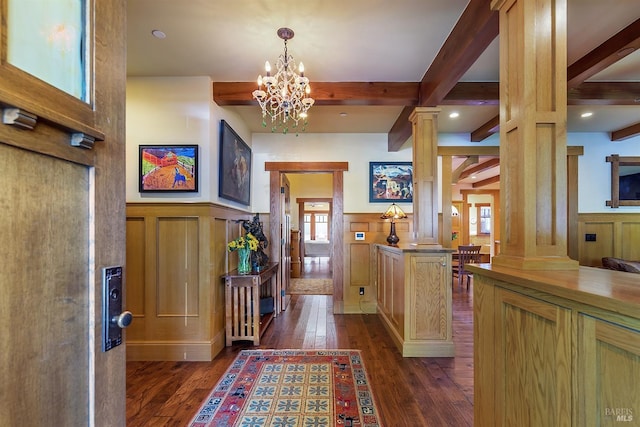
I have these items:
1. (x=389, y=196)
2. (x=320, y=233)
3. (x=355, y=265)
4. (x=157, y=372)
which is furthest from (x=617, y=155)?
(x=320, y=233)

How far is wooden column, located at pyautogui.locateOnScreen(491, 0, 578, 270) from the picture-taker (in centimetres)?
127

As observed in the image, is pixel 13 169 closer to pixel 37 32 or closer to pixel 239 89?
pixel 37 32

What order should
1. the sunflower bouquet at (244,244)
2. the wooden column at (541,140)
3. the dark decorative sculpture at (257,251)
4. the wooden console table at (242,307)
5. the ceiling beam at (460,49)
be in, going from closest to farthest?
the wooden column at (541,140)
the ceiling beam at (460,49)
the wooden console table at (242,307)
the sunflower bouquet at (244,244)
the dark decorative sculpture at (257,251)

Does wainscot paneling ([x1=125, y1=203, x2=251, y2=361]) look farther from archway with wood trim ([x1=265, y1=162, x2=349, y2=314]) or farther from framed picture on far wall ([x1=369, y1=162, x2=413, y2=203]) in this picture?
framed picture on far wall ([x1=369, y1=162, x2=413, y2=203])

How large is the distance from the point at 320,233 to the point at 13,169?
46.8ft

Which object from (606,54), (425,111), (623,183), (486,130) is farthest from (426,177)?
(623,183)

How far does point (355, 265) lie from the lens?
4.53 meters

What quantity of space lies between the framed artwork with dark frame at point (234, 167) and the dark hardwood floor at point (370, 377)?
1.70 metres

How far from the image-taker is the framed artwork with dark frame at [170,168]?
9.36 ft

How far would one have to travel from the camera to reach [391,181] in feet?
14.8

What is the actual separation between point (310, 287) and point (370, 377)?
3630mm

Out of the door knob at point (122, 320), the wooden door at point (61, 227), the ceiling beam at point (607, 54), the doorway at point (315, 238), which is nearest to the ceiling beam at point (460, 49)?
the ceiling beam at point (607, 54)

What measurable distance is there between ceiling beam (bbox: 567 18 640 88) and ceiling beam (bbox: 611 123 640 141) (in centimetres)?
269

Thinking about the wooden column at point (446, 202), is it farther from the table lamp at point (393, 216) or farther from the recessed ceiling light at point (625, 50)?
the recessed ceiling light at point (625, 50)
